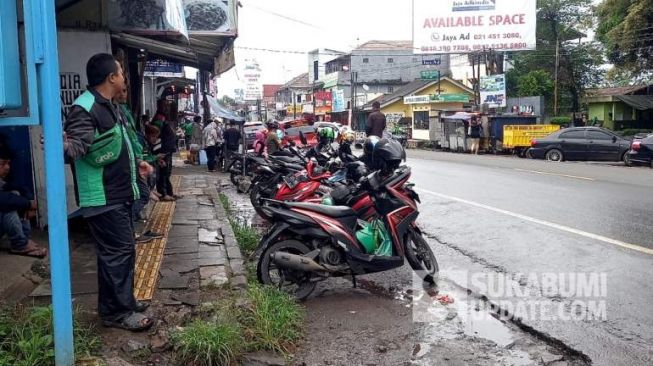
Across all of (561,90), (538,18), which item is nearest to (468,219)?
(561,90)

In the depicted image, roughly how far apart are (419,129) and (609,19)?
14.3m

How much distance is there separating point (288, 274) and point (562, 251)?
3.45 meters

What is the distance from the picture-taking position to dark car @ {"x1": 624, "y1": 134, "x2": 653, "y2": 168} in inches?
715

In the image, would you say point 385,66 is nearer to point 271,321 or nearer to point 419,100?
point 419,100

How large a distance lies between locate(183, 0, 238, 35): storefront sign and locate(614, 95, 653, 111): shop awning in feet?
107

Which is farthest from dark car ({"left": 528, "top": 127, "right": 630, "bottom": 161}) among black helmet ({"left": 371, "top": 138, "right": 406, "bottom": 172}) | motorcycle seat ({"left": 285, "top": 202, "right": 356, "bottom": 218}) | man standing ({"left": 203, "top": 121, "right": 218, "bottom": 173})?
motorcycle seat ({"left": 285, "top": 202, "right": 356, "bottom": 218})

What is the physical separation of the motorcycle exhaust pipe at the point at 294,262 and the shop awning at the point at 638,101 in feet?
117

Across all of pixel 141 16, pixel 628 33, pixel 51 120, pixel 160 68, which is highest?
pixel 628 33

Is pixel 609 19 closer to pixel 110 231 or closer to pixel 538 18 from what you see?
pixel 538 18

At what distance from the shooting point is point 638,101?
36.0 m

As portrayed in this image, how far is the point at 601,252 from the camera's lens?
671 centimetres

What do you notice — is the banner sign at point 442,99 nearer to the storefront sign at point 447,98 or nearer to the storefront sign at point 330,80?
the storefront sign at point 447,98

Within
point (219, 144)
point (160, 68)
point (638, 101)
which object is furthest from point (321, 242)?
point (638, 101)

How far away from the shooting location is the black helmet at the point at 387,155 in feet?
18.5
